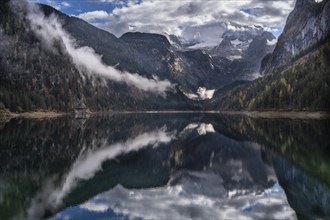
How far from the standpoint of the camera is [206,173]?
175 ft

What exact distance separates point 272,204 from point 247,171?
741 inches

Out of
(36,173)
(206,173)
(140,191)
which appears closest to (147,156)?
(206,173)

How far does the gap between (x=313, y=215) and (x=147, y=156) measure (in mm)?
42433

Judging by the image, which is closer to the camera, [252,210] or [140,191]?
[252,210]

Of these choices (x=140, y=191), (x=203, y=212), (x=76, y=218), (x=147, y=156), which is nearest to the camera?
(x=76, y=218)

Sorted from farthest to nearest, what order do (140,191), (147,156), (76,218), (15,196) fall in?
(147,156) < (140,191) < (15,196) < (76,218)

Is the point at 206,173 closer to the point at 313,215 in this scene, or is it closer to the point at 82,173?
the point at 82,173

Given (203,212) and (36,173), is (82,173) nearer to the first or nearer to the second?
(36,173)

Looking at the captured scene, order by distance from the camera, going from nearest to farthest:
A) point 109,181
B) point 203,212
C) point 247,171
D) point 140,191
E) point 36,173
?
point 203,212 → point 140,191 → point 109,181 → point 36,173 → point 247,171

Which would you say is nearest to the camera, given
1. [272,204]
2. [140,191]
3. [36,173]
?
[272,204]

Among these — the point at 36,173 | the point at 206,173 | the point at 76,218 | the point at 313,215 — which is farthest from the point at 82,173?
the point at 313,215

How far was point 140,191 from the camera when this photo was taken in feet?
134

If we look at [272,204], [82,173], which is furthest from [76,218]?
[82,173]

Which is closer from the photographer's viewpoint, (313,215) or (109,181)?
(313,215)
